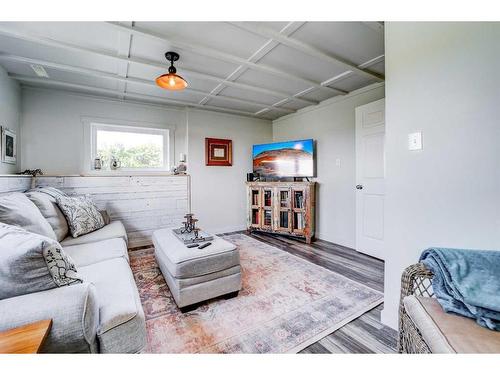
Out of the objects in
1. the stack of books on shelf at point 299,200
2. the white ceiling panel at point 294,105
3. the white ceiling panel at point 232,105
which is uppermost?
the white ceiling panel at point 232,105

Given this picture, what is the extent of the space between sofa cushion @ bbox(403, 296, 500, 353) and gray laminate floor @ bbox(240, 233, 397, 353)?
662 millimetres

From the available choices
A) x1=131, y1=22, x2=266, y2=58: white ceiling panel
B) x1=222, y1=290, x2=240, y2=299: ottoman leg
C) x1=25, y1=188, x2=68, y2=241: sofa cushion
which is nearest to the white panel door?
x1=131, y1=22, x2=266, y2=58: white ceiling panel

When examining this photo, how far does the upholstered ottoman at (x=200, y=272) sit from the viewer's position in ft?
5.60

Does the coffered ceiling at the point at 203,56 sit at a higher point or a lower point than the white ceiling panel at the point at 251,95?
lower

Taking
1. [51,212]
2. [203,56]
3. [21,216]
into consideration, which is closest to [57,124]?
[51,212]

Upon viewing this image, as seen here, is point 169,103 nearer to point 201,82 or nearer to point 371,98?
point 201,82

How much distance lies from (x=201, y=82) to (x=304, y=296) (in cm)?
274

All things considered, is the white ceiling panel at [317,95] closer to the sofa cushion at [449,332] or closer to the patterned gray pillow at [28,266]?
the sofa cushion at [449,332]

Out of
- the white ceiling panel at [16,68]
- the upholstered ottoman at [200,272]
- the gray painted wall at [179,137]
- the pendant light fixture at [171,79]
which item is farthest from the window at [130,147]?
the upholstered ottoman at [200,272]

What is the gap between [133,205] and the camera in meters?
3.32

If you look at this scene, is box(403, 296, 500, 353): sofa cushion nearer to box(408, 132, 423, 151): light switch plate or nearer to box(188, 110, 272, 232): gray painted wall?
box(408, 132, 423, 151): light switch plate

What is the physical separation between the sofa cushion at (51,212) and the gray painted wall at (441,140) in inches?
108
